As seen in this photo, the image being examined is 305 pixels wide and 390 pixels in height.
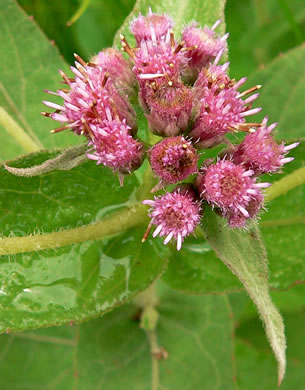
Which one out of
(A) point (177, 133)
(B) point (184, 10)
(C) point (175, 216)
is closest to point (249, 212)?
(C) point (175, 216)

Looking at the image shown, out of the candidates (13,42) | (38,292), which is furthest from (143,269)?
(13,42)

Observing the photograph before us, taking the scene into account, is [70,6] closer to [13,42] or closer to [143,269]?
[13,42]

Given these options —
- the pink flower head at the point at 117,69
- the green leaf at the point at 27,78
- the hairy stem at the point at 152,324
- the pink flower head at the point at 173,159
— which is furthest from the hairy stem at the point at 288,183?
the green leaf at the point at 27,78

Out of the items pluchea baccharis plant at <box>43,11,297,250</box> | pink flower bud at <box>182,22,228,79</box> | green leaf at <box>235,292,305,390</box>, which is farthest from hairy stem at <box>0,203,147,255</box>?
green leaf at <box>235,292,305,390</box>

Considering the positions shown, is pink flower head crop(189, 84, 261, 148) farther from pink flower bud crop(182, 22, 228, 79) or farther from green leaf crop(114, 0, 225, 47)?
green leaf crop(114, 0, 225, 47)

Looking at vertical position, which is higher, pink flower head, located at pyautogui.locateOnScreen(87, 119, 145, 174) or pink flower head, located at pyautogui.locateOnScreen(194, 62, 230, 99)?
pink flower head, located at pyautogui.locateOnScreen(194, 62, 230, 99)

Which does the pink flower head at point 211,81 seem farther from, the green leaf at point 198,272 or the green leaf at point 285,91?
the green leaf at point 285,91

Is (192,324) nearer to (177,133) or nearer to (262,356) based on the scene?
(262,356)
